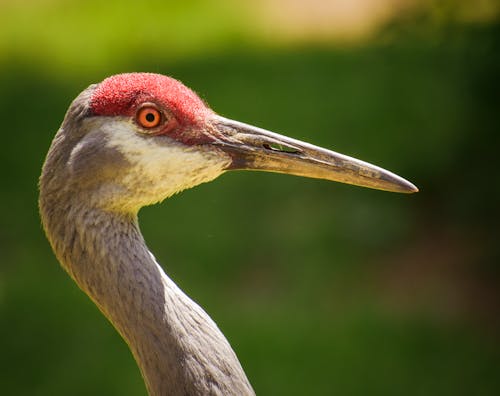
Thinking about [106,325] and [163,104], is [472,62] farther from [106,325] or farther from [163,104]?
[163,104]

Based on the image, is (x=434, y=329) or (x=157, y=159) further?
(x=434, y=329)

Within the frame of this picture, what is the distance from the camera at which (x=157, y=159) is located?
122 inches

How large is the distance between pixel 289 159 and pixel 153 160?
508 mm

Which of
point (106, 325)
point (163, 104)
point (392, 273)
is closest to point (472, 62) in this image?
point (392, 273)

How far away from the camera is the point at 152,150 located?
10.1ft

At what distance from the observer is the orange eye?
3082mm

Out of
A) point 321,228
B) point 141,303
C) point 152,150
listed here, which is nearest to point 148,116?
point 152,150

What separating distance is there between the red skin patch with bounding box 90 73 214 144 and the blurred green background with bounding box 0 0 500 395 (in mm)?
3103

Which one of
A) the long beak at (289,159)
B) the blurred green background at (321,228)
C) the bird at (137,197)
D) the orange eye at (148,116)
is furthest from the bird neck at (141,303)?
the blurred green background at (321,228)

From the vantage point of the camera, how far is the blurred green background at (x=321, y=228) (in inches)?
235

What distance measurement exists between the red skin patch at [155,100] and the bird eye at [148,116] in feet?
0.07

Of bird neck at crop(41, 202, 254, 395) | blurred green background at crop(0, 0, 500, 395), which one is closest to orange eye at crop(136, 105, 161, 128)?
bird neck at crop(41, 202, 254, 395)

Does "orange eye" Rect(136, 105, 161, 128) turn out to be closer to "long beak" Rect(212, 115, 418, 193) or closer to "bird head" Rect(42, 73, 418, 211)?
"bird head" Rect(42, 73, 418, 211)

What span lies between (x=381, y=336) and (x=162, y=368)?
3.41 metres
